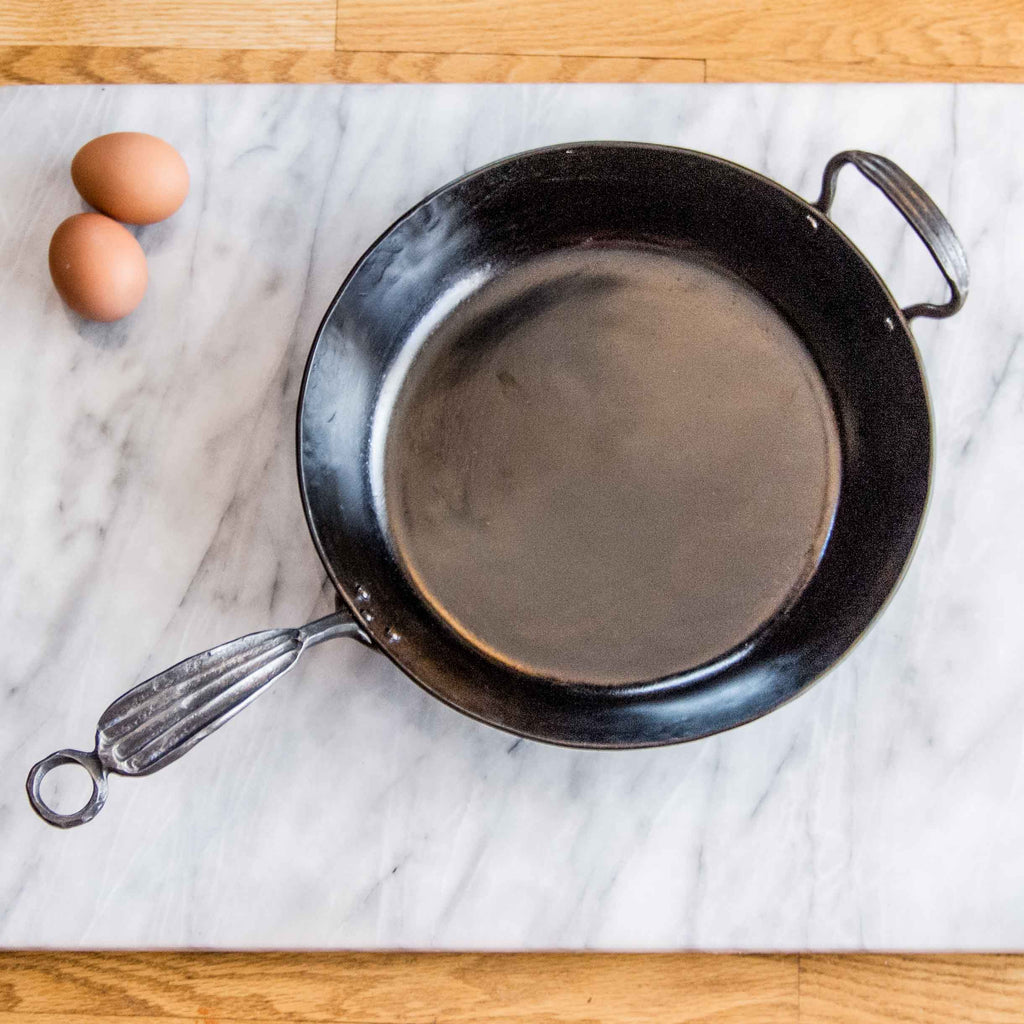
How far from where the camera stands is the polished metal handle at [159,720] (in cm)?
54

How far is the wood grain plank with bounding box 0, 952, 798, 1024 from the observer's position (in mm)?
684

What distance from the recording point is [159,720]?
0.54 metres

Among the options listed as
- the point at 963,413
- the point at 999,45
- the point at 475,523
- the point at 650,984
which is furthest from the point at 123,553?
the point at 999,45

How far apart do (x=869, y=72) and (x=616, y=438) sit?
377mm

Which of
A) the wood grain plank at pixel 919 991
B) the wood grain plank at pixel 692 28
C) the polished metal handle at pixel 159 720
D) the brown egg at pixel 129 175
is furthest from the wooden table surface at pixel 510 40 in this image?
the wood grain plank at pixel 919 991

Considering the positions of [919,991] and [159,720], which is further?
[919,991]

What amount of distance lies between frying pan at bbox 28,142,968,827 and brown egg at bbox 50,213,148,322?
154 mm

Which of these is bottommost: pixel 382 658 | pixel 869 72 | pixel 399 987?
pixel 399 987

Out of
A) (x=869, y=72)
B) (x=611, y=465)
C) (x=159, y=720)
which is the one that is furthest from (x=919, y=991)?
(x=869, y=72)

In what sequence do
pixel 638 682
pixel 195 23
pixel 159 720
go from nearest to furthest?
pixel 159 720 → pixel 638 682 → pixel 195 23

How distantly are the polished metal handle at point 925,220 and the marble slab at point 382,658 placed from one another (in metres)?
0.08

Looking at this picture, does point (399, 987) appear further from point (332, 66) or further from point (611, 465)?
point (332, 66)

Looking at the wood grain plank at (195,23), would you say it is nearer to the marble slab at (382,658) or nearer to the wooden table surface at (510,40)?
the wooden table surface at (510,40)

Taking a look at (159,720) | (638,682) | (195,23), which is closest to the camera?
(159,720)
